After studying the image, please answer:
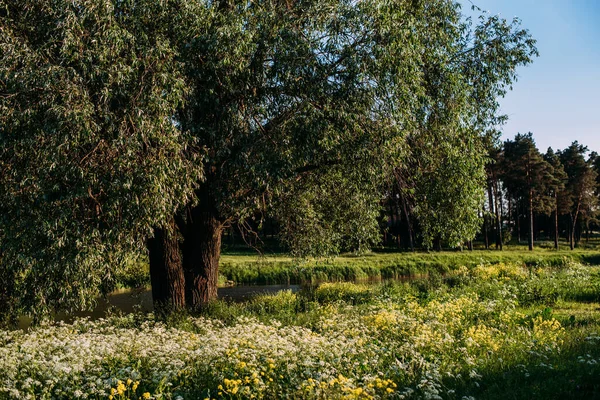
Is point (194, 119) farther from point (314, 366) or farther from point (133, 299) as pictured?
point (133, 299)

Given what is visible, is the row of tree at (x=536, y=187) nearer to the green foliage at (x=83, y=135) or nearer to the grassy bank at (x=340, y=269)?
the grassy bank at (x=340, y=269)

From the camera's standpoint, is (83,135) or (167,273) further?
(167,273)

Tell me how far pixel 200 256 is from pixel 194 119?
17.1 ft

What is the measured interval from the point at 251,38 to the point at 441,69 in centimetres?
641

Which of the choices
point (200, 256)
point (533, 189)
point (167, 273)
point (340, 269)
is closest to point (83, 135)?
point (167, 273)

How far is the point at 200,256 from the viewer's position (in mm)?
15969

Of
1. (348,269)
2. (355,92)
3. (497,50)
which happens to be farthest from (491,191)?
(355,92)

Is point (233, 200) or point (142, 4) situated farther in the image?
point (233, 200)

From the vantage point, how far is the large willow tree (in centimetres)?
998

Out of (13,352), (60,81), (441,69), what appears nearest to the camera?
(13,352)

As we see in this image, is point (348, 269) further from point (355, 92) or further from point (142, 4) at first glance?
point (142, 4)

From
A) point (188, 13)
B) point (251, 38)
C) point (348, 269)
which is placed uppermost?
point (188, 13)

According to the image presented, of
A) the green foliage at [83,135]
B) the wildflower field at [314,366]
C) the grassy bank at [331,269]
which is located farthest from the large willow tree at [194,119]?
the grassy bank at [331,269]

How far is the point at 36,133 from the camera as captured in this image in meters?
9.83
